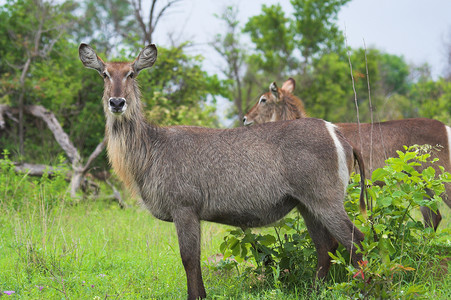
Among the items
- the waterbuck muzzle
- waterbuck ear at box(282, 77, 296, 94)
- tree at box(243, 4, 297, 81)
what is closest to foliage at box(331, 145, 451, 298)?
the waterbuck muzzle

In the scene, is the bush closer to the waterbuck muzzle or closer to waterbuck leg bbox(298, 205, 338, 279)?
the waterbuck muzzle

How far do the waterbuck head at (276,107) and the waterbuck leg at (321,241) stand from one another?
2986mm

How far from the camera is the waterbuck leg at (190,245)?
3.99m

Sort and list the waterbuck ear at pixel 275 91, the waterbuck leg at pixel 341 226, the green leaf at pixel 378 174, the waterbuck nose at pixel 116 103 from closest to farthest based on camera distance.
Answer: the green leaf at pixel 378 174 → the waterbuck leg at pixel 341 226 → the waterbuck nose at pixel 116 103 → the waterbuck ear at pixel 275 91

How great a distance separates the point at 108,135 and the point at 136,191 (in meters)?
0.63

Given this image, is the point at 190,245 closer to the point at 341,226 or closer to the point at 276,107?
→ the point at 341,226

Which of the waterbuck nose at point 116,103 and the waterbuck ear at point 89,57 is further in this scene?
the waterbuck ear at point 89,57

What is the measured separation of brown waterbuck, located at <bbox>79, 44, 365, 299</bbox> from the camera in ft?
12.9

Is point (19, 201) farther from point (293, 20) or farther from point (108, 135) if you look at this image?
point (293, 20)

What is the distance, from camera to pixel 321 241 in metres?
4.27

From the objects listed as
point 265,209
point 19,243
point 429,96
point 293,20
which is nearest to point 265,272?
point 265,209

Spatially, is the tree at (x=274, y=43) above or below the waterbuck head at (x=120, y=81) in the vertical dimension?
above

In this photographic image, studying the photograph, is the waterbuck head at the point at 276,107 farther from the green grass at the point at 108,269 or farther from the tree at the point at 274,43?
the tree at the point at 274,43

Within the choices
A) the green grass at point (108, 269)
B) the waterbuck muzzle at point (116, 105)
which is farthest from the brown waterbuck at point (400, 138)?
the waterbuck muzzle at point (116, 105)
